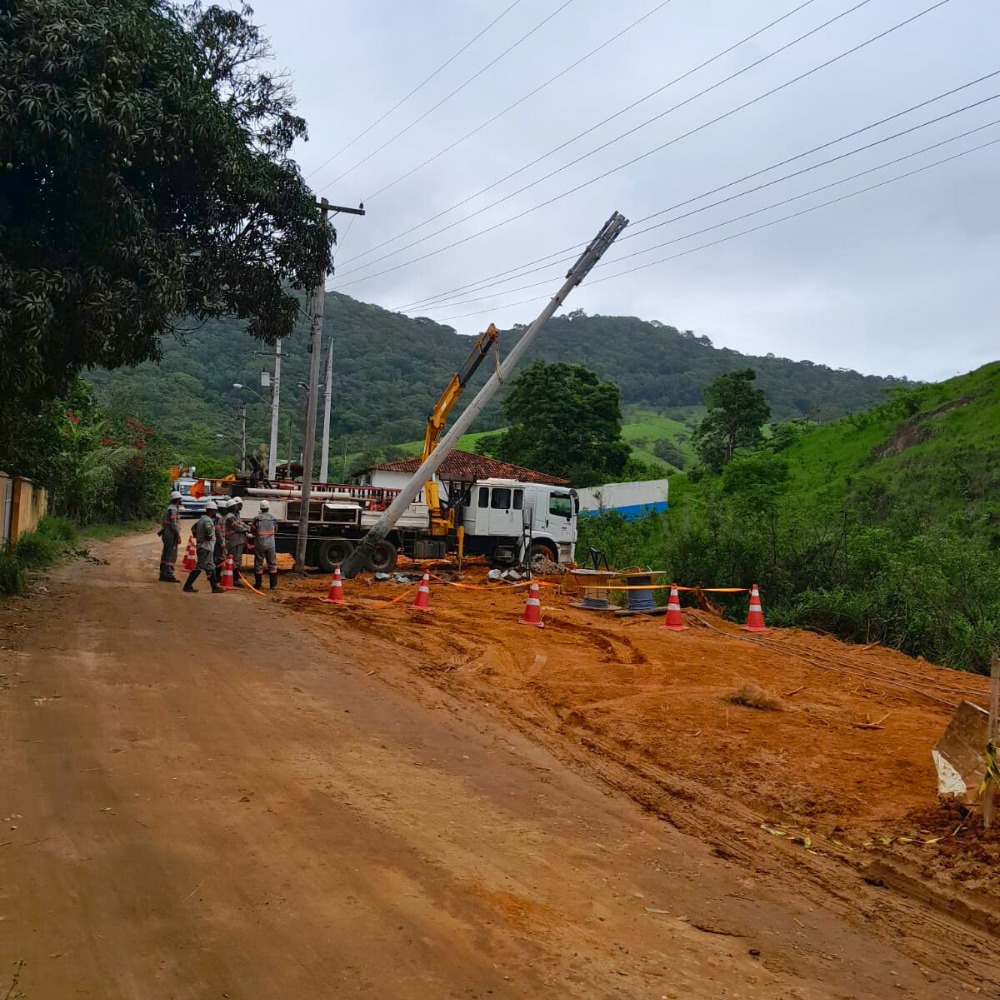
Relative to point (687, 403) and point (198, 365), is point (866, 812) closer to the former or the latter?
point (198, 365)

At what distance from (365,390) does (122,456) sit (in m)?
46.8

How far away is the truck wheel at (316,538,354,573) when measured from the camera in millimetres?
21266

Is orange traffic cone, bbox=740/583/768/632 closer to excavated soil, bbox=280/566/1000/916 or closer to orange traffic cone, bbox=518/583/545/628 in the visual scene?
excavated soil, bbox=280/566/1000/916

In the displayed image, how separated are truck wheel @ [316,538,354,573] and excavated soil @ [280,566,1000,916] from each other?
5277 millimetres

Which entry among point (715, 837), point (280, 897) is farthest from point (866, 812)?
point (280, 897)

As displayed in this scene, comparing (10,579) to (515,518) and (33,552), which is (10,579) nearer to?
(33,552)

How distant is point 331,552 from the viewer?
70.0ft

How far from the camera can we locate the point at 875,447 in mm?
36281

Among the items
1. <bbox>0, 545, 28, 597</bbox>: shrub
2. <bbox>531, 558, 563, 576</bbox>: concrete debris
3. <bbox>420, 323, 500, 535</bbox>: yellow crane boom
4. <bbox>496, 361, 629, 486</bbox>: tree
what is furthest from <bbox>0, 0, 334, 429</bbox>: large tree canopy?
<bbox>496, 361, 629, 486</bbox>: tree

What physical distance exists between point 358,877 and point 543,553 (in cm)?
1988

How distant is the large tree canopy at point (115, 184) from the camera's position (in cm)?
945

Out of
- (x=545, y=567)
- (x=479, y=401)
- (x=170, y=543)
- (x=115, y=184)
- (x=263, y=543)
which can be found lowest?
(x=545, y=567)

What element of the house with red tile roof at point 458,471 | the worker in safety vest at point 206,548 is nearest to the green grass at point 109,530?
the house with red tile roof at point 458,471

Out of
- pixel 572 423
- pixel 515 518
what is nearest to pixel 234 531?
pixel 515 518
